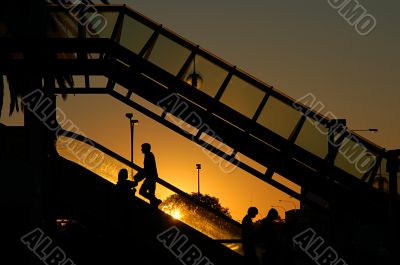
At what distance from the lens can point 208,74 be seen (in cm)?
1588

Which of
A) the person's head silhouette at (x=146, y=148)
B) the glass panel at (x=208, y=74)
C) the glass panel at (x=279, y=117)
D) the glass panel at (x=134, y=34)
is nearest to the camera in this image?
the person's head silhouette at (x=146, y=148)

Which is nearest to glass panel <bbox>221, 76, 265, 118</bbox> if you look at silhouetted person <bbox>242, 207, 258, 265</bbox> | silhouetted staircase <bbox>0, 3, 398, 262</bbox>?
silhouetted staircase <bbox>0, 3, 398, 262</bbox>

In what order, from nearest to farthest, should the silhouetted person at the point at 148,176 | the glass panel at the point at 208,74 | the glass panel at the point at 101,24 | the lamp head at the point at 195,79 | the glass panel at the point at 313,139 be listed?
1. the silhouetted person at the point at 148,176
2. the glass panel at the point at 313,139
3. the glass panel at the point at 208,74
4. the lamp head at the point at 195,79
5. the glass panel at the point at 101,24

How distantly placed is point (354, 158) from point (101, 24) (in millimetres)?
6031

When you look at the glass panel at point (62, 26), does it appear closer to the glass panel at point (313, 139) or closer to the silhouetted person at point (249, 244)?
the glass panel at point (313, 139)

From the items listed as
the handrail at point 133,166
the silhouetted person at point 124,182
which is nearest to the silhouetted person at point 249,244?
the handrail at point 133,166

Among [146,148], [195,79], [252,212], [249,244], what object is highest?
[195,79]

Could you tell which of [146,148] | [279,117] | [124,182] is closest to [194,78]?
[279,117]

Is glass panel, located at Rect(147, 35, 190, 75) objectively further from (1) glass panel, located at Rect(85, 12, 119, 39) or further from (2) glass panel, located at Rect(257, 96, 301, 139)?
(2) glass panel, located at Rect(257, 96, 301, 139)

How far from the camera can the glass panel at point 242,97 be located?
15547mm

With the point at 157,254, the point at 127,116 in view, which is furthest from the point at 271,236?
the point at 127,116

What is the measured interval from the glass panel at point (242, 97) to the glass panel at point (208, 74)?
23 centimetres

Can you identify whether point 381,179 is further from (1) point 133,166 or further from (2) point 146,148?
(1) point 133,166

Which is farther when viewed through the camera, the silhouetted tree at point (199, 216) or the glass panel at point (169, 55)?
the glass panel at point (169, 55)
